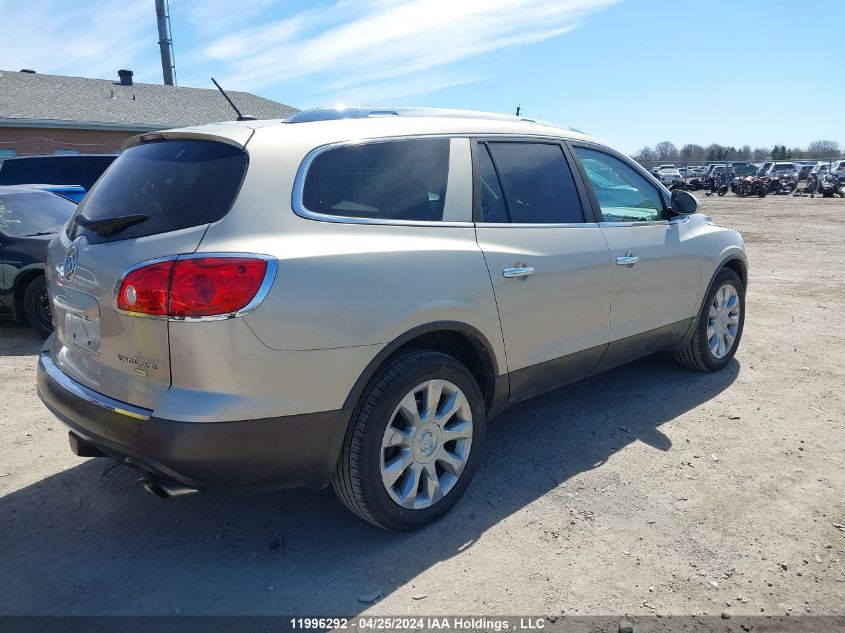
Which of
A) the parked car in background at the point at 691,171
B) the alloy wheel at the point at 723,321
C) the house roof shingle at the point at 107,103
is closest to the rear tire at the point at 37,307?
the alloy wheel at the point at 723,321

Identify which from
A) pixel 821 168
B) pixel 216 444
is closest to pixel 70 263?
pixel 216 444

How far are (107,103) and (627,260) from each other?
26.9 m

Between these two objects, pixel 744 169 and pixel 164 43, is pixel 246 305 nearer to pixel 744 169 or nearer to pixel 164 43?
pixel 164 43

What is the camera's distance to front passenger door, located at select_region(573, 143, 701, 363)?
4098 millimetres

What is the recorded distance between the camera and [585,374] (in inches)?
160

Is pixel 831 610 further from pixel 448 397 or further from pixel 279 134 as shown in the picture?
pixel 279 134

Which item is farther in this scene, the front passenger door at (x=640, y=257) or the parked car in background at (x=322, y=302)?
the front passenger door at (x=640, y=257)

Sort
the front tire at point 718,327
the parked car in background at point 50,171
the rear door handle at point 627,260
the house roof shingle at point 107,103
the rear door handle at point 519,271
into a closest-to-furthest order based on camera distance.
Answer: the rear door handle at point 519,271 < the rear door handle at point 627,260 < the front tire at point 718,327 < the parked car in background at point 50,171 < the house roof shingle at point 107,103

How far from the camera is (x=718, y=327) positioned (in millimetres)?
5230

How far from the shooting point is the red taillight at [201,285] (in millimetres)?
2418

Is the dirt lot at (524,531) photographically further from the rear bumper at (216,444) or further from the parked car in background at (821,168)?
the parked car in background at (821,168)

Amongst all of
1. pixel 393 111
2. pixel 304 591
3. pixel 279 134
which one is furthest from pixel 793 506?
pixel 279 134

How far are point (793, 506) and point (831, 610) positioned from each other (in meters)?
0.81

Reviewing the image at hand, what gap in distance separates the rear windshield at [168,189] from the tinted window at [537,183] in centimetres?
147
